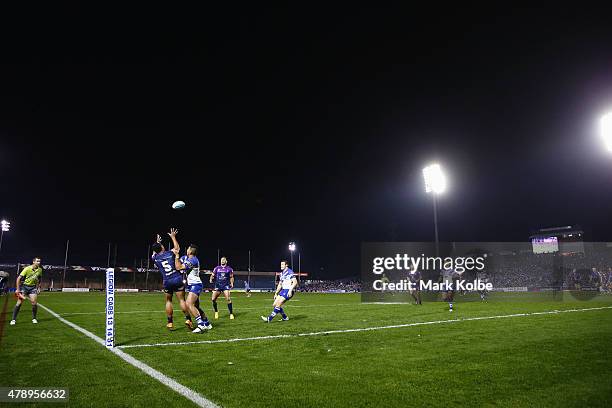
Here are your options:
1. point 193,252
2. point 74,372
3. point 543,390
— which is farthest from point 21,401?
point 193,252

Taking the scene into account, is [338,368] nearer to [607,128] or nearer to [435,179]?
[607,128]

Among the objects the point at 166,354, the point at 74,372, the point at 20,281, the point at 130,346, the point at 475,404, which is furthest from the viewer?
the point at 20,281

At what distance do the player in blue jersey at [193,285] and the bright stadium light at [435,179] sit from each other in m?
21.6

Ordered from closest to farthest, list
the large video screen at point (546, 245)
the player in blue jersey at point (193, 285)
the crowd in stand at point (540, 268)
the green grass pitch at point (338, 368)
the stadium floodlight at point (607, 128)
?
the green grass pitch at point (338, 368) → the player in blue jersey at point (193, 285) → the stadium floodlight at point (607, 128) → the crowd in stand at point (540, 268) → the large video screen at point (546, 245)

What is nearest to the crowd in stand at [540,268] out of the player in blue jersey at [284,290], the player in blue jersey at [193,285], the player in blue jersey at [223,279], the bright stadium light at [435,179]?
the bright stadium light at [435,179]

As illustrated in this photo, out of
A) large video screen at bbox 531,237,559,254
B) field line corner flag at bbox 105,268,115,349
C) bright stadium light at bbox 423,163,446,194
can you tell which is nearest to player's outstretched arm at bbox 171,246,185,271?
field line corner flag at bbox 105,268,115,349

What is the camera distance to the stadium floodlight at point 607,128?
19.8 metres

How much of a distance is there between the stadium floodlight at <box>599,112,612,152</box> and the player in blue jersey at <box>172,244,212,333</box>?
21.2 meters

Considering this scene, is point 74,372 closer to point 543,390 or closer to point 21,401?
point 21,401

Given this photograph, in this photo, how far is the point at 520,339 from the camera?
27.5ft

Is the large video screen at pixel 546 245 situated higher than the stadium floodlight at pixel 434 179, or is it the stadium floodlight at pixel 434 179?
the stadium floodlight at pixel 434 179

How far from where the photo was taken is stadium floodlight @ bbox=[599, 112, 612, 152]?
1979cm

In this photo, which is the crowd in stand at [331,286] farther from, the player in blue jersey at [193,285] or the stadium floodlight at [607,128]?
the player in blue jersey at [193,285]

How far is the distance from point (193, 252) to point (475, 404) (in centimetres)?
879
